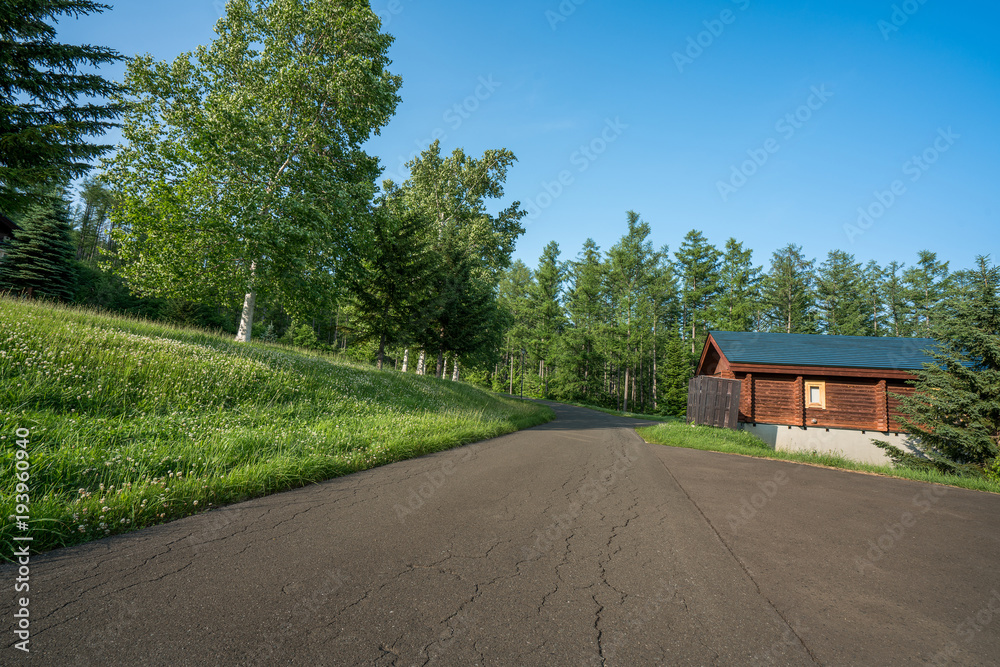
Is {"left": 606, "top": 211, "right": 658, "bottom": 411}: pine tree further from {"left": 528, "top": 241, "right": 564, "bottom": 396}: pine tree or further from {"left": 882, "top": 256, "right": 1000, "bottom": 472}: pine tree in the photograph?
{"left": 882, "top": 256, "right": 1000, "bottom": 472}: pine tree

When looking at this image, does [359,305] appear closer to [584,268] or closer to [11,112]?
[11,112]

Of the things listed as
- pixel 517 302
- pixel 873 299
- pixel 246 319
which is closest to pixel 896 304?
pixel 873 299

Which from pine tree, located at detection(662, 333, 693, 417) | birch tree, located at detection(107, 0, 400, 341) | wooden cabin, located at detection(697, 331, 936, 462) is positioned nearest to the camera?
birch tree, located at detection(107, 0, 400, 341)

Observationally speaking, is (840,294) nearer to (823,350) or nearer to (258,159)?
(823,350)

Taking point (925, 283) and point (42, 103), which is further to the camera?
point (925, 283)

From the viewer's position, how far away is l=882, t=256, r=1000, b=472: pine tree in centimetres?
1091

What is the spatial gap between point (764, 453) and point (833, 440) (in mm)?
11059

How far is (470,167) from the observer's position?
3027cm
